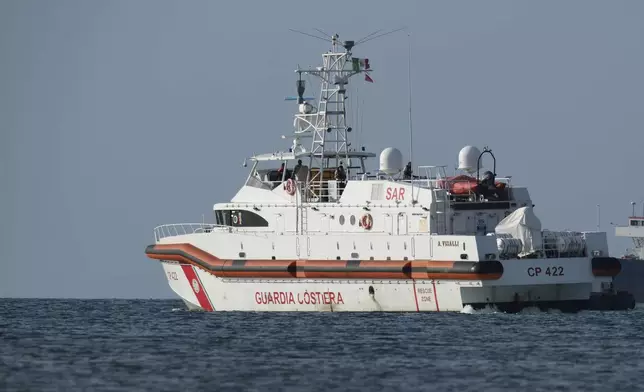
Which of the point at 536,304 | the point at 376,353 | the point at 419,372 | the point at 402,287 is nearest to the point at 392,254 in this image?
the point at 402,287

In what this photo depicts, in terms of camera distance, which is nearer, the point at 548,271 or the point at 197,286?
the point at 548,271

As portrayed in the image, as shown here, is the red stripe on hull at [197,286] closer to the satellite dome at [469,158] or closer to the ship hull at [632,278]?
the satellite dome at [469,158]

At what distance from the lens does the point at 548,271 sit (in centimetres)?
4366

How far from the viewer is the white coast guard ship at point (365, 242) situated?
43.5 m

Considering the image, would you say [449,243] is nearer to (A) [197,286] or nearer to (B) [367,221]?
(B) [367,221]

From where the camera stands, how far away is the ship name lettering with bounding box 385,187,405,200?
148 feet

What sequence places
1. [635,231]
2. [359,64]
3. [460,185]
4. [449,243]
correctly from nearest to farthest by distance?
[449,243], [460,185], [359,64], [635,231]

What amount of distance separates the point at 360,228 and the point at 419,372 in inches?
570

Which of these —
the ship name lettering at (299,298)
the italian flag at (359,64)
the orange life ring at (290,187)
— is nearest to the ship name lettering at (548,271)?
the ship name lettering at (299,298)

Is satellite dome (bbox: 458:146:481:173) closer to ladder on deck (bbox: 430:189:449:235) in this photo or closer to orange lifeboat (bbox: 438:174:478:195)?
orange lifeboat (bbox: 438:174:478:195)

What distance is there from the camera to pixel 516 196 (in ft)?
155

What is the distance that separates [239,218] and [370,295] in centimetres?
599

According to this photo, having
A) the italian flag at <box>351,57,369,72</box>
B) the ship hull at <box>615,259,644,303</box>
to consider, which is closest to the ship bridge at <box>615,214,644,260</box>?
the ship hull at <box>615,259,644,303</box>

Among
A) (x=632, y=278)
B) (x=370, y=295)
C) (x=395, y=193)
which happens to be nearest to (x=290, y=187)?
(x=395, y=193)
